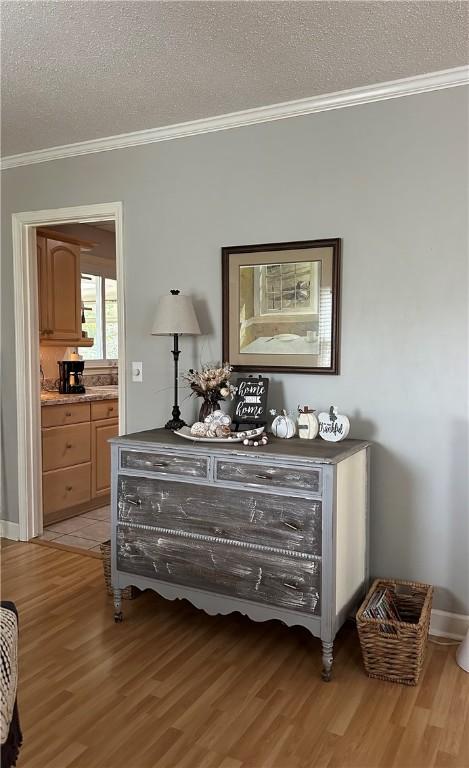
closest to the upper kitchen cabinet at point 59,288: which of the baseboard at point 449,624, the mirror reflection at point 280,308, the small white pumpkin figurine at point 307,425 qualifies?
the mirror reflection at point 280,308

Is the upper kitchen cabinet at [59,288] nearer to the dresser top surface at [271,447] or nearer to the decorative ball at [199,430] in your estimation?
the dresser top surface at [271,447]

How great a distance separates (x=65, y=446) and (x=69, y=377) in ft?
2.40

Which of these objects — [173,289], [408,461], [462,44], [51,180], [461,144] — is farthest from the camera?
[51,180]

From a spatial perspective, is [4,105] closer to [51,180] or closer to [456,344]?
[51,180]

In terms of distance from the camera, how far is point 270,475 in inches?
99.5

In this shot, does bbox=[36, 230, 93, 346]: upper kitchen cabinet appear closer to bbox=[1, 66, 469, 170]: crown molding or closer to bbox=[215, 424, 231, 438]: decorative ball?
bbox=[1, 66, 469, 170]: crown molding

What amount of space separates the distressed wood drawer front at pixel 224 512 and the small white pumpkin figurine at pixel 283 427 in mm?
422

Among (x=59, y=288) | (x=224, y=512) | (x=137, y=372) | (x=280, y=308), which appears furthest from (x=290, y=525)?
(x=59, y=288)

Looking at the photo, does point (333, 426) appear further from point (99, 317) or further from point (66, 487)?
point (99, 317)

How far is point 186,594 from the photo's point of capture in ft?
9.11

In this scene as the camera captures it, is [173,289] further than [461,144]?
Yes

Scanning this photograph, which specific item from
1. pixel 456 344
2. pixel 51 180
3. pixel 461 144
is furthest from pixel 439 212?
pixel 51 180

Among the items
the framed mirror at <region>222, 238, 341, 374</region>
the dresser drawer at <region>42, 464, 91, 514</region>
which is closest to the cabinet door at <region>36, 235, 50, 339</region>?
the dresser drawer at <region>42, 464, 91, 514</region>

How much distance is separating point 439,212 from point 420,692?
2.04 meters
